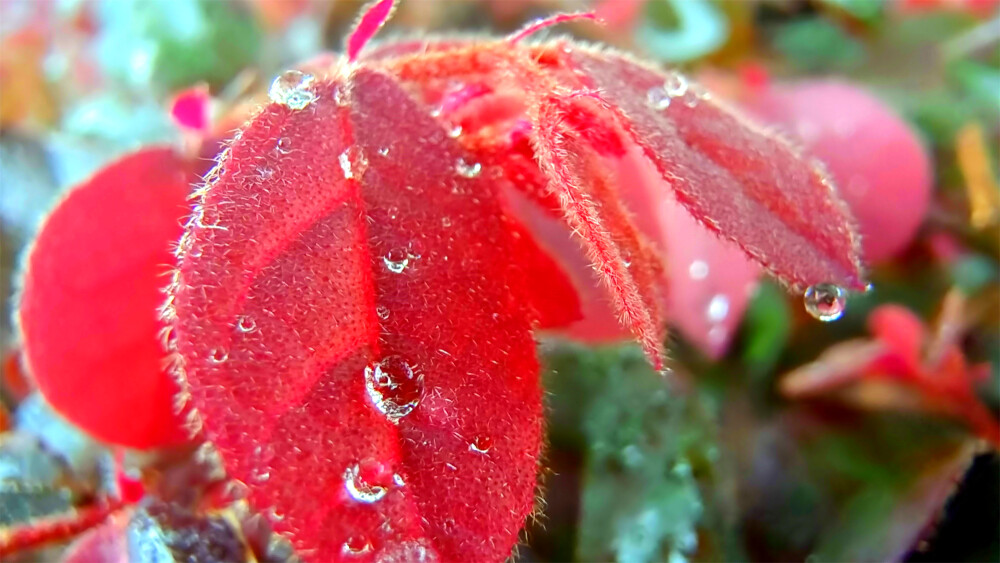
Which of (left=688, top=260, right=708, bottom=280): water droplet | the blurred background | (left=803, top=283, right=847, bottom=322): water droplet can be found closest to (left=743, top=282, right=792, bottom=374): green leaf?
the blurred background

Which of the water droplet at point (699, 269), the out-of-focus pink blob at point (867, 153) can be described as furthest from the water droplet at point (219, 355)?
the out-of-focus pink blob at point (867, 153)

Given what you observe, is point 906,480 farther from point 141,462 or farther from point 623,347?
point 141,462

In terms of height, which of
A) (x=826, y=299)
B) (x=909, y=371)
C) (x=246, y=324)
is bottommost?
(x=909, y=371)

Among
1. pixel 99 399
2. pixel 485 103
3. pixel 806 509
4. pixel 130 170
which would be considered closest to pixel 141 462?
pixel 99 399

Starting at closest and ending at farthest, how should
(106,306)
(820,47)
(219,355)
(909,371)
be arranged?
1. (219,355)
2. (106,306)
3. (909,371)
4. (820,47)

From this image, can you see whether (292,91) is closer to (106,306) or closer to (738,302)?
(106,306)

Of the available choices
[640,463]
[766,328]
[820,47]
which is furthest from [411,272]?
[820,47]

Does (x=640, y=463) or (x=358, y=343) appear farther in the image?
(x=640, y=463)
